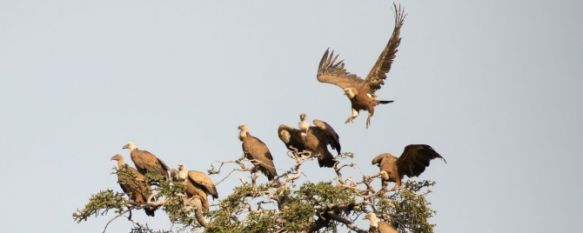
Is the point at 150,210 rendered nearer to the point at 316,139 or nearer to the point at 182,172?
the point at 182,172

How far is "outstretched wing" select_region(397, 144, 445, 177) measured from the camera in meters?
17.3

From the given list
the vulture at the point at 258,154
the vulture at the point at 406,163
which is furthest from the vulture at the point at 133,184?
the vulture at the point at 406,163

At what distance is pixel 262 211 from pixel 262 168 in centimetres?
233

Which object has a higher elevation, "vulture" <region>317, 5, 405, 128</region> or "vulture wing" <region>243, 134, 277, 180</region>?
"vulture" <region>317, 5, 405, 128</region>

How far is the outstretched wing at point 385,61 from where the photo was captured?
65.4 ft

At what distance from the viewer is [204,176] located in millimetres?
17359

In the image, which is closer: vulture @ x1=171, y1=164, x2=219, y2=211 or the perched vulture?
vulture @ x1=171, y1=164, x2=219, y2=211

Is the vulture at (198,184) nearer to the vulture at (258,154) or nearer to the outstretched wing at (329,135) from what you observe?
the vulture at (258,154)

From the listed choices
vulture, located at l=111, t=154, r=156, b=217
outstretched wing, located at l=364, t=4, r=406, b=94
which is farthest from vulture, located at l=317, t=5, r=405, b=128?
vulture, located at l=111, t=154, r=156, b=217

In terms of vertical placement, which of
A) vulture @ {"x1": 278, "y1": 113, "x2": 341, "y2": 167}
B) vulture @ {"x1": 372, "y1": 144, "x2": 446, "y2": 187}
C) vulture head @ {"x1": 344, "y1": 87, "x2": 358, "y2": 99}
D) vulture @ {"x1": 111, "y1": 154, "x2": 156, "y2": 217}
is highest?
vulture head @ {"x1": 344, "y1": 87, "x2": 358, "y2": 99}

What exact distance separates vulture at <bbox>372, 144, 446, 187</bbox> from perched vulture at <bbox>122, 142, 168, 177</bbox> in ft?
10.5

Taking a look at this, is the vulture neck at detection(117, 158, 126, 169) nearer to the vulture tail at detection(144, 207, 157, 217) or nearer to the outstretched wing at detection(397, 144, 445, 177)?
the vulture tail at detection(144, 207, 157, 217)

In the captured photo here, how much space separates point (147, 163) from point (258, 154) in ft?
5.57

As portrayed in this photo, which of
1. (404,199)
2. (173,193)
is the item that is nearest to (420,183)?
(404,199)
